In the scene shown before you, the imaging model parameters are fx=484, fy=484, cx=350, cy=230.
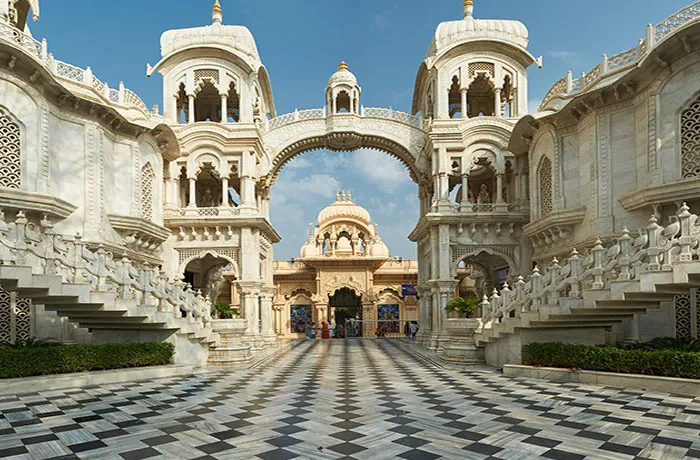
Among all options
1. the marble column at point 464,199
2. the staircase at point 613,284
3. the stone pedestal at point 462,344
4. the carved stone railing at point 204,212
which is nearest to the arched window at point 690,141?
the staircase at point 613,284

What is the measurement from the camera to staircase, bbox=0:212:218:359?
9547 millimetres

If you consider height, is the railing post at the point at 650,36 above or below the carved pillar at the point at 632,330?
above

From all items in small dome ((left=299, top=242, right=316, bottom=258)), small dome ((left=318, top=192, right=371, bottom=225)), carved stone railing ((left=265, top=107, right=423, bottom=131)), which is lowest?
small dome ((left=299, top=242, right=316, bottom=258))

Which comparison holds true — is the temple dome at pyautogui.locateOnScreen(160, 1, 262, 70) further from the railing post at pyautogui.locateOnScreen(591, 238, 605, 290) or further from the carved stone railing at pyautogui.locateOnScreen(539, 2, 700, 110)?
the railing post at pyautogui.locateOnScreen(591, 238, 605, 290)

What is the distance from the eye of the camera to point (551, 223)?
1523 centimetres

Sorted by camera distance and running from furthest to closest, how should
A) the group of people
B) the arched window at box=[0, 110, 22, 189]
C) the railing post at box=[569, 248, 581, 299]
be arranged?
the group of people < the arched window at box=[0, 110, 22, 189] < the railing post at box=[569, 248, 581, 299]

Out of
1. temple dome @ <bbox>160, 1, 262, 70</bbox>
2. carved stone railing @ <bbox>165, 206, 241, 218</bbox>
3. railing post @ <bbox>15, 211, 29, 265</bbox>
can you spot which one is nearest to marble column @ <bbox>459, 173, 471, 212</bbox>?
carved stone railing @ <bbox>165, 206, 241, 218</bbox>

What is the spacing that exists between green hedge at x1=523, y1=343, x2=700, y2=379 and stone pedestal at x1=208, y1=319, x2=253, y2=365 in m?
8.01

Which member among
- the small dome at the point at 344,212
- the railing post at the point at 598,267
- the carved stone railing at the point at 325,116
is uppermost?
the carved stone railing at the point at 325,116

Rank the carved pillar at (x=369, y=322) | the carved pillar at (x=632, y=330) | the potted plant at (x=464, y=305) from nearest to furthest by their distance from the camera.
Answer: the carved pillar at (x=632, y=330)
the potted plant at (x=464, y=305)
the carved pillar at (x=369, y=322)

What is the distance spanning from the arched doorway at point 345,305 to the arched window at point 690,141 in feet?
74.3

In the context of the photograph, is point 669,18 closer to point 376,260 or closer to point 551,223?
point 551,223

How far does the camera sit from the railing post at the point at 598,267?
411 inches

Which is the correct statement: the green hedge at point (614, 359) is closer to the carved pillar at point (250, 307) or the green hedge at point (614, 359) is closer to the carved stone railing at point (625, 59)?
the carved stone railing at point (625, 59)
